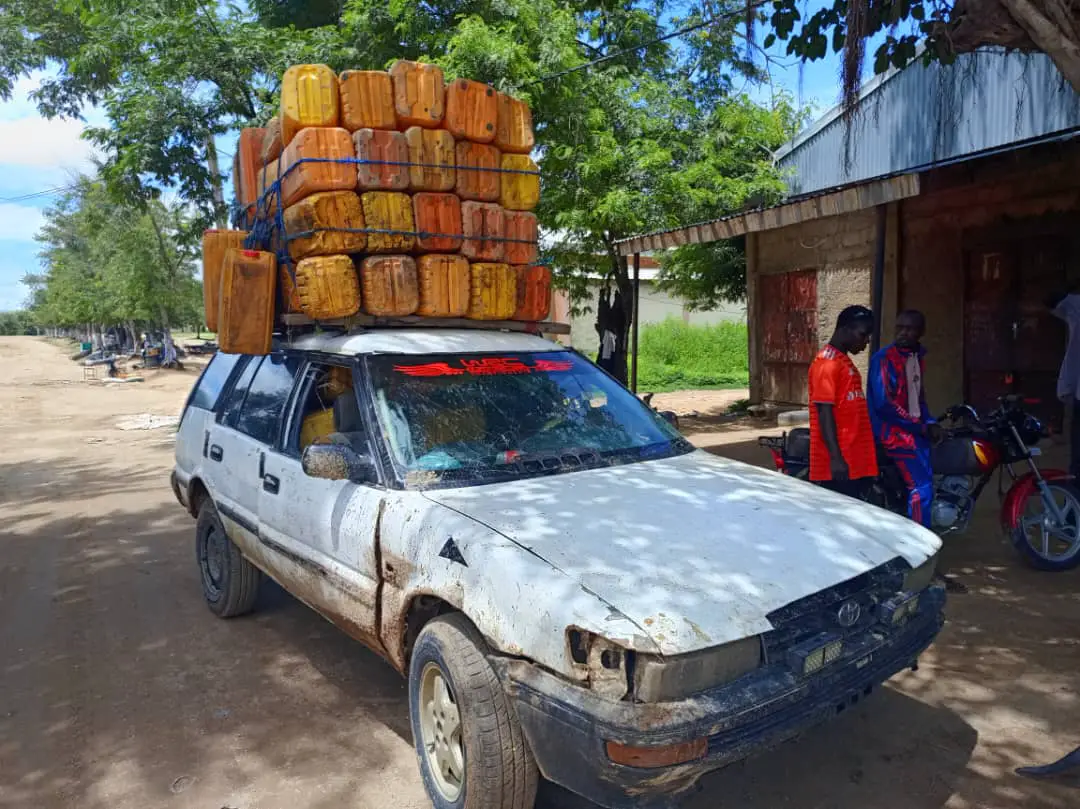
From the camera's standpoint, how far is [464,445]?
3412 millimetres

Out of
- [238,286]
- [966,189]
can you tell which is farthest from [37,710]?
[966,189]

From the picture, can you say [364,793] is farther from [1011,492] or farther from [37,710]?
[1011,492]

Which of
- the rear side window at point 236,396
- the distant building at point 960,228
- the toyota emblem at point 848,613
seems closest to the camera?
the toyota emblem at point 848,613

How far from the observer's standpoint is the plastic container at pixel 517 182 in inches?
188

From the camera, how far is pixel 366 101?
14.0ft

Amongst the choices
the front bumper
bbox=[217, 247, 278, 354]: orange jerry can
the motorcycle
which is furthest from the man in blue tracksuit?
bbox=[217, 247, 278, 354]: orange jerry can

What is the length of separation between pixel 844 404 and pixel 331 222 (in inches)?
115

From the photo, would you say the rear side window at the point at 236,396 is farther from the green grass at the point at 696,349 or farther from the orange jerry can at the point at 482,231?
the green grass at the point at 696,349

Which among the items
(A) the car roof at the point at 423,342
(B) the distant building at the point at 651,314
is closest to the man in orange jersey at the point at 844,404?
(A) the car roof at the point at 423,342

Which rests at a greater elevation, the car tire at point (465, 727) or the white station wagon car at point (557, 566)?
the white station wagon car at point (557, 566)

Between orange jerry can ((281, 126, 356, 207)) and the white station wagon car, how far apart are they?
777mm

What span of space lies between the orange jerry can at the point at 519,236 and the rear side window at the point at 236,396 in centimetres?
164

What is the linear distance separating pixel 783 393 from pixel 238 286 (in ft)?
31.7

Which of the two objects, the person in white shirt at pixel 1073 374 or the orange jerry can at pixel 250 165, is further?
the person in white shirt at pixel 1073 374
